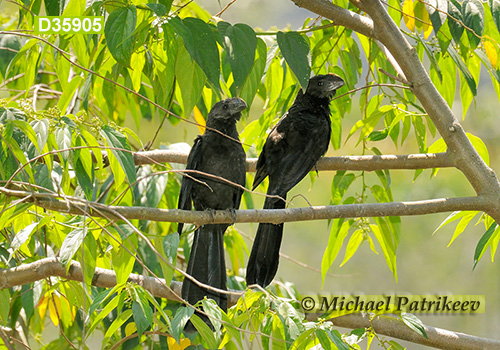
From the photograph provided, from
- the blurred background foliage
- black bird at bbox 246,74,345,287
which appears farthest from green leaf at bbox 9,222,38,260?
black bird at bbox 246,74,345,287

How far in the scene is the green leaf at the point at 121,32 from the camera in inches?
60.1

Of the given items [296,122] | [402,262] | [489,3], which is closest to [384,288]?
[402,262]

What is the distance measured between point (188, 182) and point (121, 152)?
88 centimetres

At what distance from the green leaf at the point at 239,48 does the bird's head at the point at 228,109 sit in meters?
1.09

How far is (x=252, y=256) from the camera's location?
2.66 metres

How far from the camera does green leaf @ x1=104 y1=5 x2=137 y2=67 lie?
153 cm

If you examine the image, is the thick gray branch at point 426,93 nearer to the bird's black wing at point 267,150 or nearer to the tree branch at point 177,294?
the tree branch at point 177,294

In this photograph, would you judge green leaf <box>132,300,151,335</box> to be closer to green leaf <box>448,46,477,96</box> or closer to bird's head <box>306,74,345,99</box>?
green leaf <box>448,46,477,96</box>

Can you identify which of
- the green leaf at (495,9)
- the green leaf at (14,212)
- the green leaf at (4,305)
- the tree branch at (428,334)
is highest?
the green leaf at (495,9)

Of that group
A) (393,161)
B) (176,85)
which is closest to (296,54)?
(393,161)

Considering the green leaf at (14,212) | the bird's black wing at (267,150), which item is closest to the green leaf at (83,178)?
the green leaf at (14,212)

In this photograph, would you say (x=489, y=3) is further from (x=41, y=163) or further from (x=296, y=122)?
(x=41, y=163)

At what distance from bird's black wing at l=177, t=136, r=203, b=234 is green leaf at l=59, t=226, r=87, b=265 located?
0.89 meters

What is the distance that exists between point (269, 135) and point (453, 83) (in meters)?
1.02
